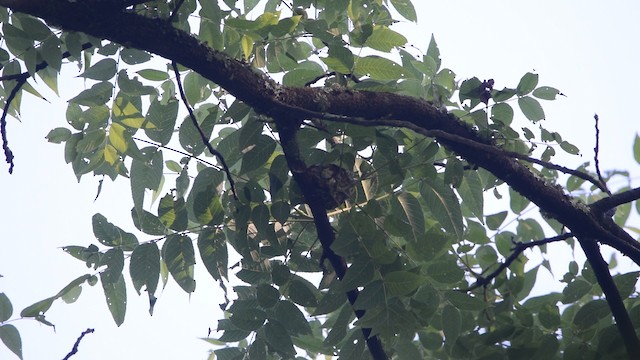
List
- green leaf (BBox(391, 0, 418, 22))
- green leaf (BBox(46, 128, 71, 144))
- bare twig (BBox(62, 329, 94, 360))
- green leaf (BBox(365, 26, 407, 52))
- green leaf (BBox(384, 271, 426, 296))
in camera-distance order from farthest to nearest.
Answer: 1. green leaf (BBox(391, 0, 418, 22))
2. green leaf (BBox(46, 128, 71, 144))
3. green leaf (BBox(365, 26, 407, 52))
4. bare twig (BBox(62, 329, 94, 360))
5. green leaf (BBox(384, 271, 426, 296))

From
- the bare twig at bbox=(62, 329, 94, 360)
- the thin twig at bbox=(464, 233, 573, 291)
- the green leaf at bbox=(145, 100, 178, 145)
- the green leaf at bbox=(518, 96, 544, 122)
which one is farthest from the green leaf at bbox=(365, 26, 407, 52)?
the bare twig at bbox=(62, 329, 94, 360)

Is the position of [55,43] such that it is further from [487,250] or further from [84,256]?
[487,250]

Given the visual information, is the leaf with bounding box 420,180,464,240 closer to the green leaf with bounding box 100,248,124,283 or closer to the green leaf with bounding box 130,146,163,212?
the green leaf with bounding box 130,146,163,212

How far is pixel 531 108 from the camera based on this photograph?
291 centimetres

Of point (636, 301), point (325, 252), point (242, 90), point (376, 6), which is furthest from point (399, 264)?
point (376, 6)

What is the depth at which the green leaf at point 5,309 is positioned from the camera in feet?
8.70

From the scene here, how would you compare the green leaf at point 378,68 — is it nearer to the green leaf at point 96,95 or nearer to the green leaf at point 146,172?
the green leaf at point 146,172

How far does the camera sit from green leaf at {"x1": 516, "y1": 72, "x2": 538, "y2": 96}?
286 cm

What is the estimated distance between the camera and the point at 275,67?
2.96 metres

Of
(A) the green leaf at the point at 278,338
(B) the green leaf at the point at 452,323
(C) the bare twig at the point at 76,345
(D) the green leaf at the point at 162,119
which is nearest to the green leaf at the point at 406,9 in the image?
(D) the green leaf at the point at 162,119

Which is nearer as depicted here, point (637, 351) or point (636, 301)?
point (637, 351)

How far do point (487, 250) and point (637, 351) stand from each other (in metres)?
0.71

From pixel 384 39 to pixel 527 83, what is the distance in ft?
2.14

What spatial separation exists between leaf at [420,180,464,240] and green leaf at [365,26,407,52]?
56 centimetres
